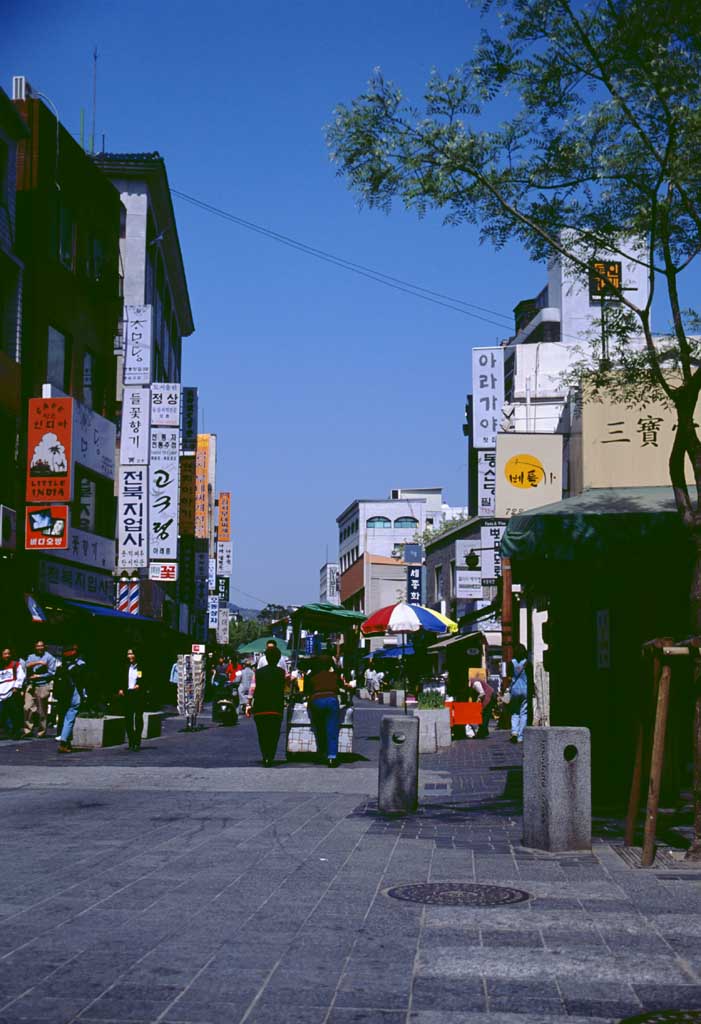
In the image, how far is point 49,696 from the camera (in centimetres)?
2683

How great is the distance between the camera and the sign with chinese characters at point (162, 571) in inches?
1522

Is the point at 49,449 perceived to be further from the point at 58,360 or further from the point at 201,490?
the point at 201,490

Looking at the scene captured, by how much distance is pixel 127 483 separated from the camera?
36344mm

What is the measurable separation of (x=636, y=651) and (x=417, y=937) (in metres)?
7.65

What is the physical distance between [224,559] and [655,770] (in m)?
71.5

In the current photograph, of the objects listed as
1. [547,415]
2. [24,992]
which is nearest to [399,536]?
[547,415]

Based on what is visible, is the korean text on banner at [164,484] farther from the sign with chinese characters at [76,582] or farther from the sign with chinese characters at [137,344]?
the sign with chinese characters at [76,582]

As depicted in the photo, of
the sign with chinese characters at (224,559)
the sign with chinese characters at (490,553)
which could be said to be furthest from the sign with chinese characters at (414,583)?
the sign with chinese characters at (490,553)

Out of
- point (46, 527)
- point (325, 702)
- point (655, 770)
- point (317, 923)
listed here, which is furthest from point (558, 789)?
point (46, 527)

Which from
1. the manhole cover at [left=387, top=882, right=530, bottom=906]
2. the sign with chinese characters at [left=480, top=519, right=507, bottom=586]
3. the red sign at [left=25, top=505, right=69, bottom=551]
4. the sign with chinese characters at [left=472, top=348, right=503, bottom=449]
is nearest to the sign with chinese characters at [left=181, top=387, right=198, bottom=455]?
the sign with chinese characters at [left=480, top=519, right=507, bottom=586]

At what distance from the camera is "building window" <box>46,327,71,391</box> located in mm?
32219

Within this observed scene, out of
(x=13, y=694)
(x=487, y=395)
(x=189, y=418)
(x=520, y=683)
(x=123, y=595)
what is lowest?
(x=13, y=694)

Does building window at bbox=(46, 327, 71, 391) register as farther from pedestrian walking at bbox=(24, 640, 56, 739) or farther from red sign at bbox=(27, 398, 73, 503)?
pedestrian walking at bbox=(24, 640, 56, 739)

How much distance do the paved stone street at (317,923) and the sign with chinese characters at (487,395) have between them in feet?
74.8
